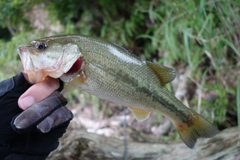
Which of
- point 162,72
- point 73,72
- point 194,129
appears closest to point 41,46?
point 73,72

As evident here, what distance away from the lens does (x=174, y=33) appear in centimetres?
302

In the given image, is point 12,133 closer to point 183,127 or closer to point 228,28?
point 183,127

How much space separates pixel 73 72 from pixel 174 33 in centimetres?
190

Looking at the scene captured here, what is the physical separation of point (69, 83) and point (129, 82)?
27cm

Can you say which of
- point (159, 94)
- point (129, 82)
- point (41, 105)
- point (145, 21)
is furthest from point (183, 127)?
point (145, 21)

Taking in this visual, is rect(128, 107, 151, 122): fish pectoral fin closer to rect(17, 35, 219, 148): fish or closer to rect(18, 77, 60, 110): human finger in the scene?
rect(17, 35, 219, 148): fish

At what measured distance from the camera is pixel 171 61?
3.33 metres

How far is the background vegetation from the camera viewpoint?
2.51 metres

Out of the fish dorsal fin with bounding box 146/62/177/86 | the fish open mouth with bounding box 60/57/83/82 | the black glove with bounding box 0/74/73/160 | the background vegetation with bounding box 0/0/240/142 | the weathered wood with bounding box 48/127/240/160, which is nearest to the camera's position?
the black glove with bounding box 0/74/73/160

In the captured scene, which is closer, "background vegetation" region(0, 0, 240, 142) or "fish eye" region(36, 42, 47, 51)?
"fish eye" region(36, 42, 47, 51)

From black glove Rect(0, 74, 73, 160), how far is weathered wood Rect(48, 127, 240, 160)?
0.64 meters

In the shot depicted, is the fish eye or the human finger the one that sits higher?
the fish eye

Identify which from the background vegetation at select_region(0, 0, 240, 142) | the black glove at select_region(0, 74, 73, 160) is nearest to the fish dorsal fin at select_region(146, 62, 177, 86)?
the black glove at select_region(0, 74, 73, 160)

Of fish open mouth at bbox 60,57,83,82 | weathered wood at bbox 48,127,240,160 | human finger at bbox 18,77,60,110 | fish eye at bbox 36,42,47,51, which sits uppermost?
fish eye at bbox 36,42,47,51
